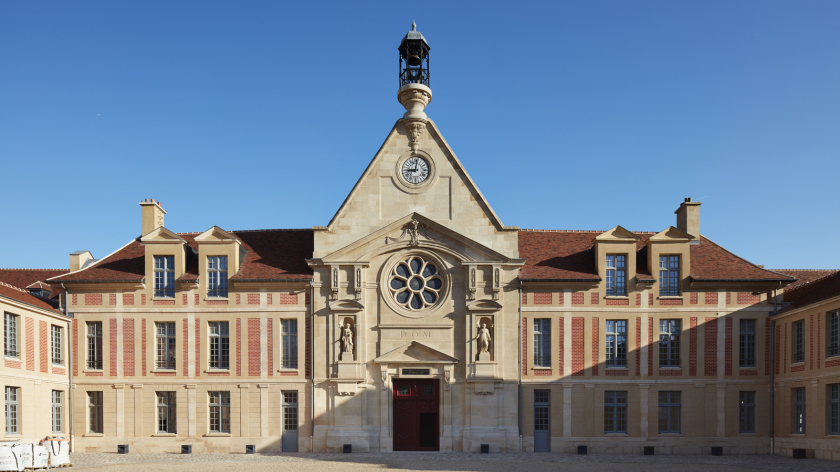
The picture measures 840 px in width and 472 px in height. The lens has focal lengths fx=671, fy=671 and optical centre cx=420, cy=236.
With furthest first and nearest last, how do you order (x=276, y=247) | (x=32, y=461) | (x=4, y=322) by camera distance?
(x=276, y=247) → (x=4, y=322) → (x=32, y=461)

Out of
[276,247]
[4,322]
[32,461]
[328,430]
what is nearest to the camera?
[32,461]

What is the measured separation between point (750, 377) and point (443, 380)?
14.2 m

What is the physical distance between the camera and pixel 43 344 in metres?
29.1

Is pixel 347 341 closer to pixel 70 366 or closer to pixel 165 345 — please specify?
pixel 165 345

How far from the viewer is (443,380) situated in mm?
30516

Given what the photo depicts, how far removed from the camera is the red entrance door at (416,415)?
3044 cm

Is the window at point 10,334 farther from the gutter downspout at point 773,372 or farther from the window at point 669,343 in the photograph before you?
the gutter downspout at point 773,372

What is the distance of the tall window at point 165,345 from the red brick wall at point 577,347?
18613 millimetres

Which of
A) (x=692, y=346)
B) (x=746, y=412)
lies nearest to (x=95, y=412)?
(x=692, y=346)

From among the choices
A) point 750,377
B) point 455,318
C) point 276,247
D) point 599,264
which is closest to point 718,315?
point 750,377

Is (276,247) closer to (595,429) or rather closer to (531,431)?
(531,431)

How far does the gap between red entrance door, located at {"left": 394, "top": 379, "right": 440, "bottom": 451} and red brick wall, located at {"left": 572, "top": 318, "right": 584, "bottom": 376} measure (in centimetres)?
643

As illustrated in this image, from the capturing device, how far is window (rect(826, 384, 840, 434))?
2652 centimetres

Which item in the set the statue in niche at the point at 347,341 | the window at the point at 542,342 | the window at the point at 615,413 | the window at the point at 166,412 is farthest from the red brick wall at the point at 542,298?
the window at the point at 166,412
